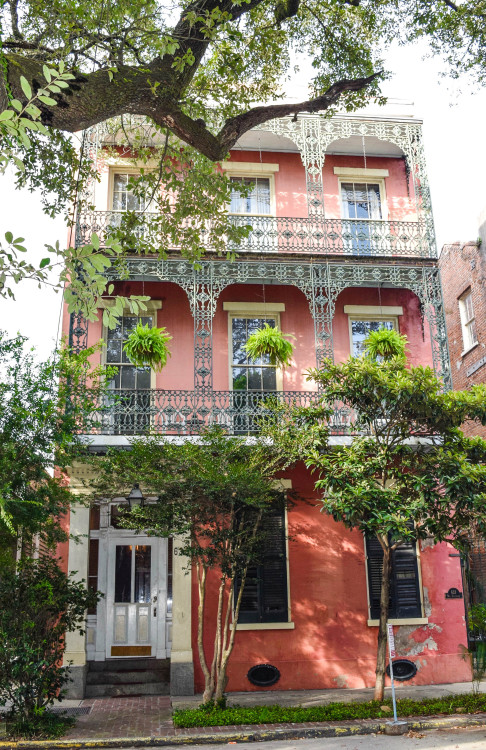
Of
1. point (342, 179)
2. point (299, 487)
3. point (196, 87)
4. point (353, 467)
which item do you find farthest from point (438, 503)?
point (342, 179)

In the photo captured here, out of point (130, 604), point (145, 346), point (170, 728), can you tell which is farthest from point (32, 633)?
point (145, 346)

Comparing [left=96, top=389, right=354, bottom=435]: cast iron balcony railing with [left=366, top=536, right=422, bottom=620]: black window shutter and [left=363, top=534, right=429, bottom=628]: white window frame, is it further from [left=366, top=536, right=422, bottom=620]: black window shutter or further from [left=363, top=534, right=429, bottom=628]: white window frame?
[left=363, top=534, right=429, bottom=628]: white window frame

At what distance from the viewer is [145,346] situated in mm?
12852

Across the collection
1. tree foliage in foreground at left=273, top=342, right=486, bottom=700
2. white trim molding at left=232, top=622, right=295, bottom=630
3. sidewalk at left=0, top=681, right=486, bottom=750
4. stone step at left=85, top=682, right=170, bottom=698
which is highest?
tree foliage in foreground at left=273, top=342, right=486, bottom=700

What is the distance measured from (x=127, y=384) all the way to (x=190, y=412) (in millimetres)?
1787

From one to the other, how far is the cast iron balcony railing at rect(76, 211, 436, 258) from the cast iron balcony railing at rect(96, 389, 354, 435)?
2899 millimetres

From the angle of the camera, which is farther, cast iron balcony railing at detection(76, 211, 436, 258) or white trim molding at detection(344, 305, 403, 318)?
white trim molding at detection(344, 305, 403, 318)

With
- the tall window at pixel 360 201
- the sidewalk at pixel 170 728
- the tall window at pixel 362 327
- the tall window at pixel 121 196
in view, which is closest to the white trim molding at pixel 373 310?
the tall window at pixel 362 327

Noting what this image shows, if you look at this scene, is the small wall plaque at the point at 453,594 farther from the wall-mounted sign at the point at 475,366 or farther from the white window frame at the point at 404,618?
the wall-mounted sign at the point at 475,366

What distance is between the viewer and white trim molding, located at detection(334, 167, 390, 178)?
51.9ft

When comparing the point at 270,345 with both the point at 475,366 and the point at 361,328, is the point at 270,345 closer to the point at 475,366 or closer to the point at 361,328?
the point at 361,328

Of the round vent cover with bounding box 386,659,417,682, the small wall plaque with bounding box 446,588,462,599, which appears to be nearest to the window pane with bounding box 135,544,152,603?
the round vent cover with bounding box 386,659,417,682

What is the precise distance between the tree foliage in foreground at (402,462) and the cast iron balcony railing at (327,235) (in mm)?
4166

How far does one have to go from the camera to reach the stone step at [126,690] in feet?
41.3
